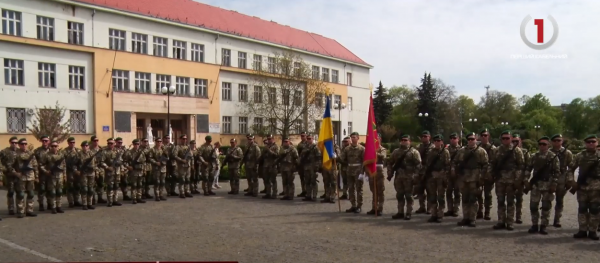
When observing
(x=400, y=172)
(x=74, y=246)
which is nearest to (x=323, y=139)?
(x=400, y=172)

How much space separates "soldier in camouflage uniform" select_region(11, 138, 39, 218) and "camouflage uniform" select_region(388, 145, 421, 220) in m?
8.91

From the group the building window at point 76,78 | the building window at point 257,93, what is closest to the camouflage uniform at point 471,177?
the building window at point 76,78

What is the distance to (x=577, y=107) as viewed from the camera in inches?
3556

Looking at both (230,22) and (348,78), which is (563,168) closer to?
(230,22)

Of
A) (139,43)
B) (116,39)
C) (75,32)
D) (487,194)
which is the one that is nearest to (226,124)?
(139,43)

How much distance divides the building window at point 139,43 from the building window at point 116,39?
33.8 inches

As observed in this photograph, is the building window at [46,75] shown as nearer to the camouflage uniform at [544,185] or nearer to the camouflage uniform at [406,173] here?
the camouflage uniform at [406,173]

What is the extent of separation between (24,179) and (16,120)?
920 inches

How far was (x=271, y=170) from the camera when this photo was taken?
52.8ft

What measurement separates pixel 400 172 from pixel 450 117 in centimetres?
6594

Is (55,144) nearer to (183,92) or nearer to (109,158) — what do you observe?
(109,158)

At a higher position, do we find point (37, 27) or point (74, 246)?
point (37, 27)

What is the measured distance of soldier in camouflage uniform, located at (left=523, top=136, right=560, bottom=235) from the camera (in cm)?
983

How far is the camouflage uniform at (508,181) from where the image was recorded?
33.9ft
